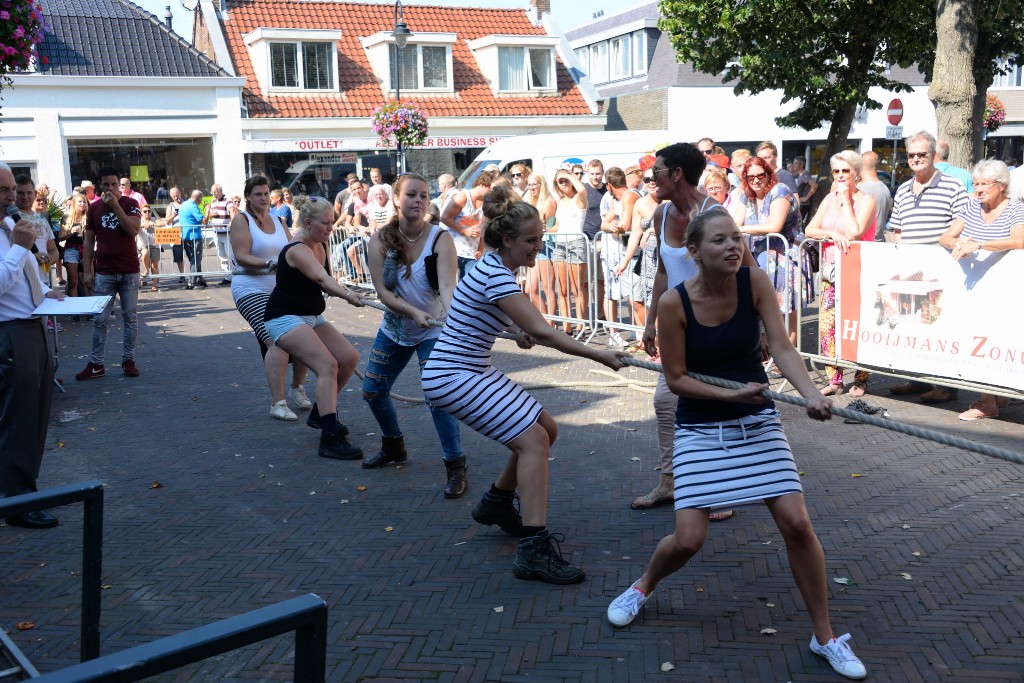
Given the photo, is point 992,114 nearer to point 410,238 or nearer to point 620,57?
point 620,57

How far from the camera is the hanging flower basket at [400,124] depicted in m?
26.2

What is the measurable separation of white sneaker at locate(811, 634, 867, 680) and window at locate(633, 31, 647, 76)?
119 ft

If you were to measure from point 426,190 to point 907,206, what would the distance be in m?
4.42

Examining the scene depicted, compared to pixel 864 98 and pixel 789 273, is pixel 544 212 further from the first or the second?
pixel 864 98

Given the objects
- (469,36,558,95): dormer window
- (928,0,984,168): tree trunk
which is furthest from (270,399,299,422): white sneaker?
(469,36,558,95): dormer window

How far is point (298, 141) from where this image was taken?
3083 cm

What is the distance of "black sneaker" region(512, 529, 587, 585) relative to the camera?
4750mm

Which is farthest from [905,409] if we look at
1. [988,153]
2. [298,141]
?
[988,153]

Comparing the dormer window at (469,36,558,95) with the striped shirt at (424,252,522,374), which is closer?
the striped shirt at (424,252,522,374)

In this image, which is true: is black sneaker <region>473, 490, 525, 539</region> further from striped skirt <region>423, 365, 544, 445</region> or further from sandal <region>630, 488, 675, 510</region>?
sandal <region>630, 488, 675, 510</region>

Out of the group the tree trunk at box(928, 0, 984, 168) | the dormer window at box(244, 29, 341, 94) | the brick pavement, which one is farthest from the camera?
the dormer window at box(244, 29, 341, 94)

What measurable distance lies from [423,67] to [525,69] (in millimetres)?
3709

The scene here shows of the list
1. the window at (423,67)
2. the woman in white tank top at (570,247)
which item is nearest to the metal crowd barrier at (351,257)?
the woman in white tank top at (570,247)

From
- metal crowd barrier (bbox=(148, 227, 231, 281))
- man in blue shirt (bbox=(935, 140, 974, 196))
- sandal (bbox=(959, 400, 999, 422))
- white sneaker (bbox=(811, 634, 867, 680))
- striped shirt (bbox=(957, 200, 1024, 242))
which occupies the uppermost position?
man in blue shirt (bbox=(935, 140, 974, 196))
